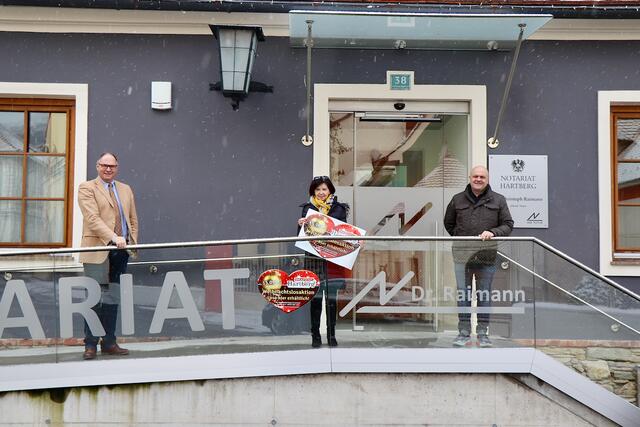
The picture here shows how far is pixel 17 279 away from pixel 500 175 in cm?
482

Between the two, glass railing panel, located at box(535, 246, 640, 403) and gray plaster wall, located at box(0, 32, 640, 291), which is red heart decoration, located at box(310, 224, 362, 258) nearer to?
glass railing panel, located at box(535, 246, 640, 403)

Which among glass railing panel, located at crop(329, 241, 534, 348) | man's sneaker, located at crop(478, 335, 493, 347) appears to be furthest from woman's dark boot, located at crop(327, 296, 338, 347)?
man's sneaker, located at crop(478, 335, 493, 347)

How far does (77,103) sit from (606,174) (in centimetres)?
549

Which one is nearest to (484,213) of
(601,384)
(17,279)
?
(601,384)

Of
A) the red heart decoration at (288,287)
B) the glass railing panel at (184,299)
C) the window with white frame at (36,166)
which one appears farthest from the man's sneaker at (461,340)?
the window with white frame at (36,166)

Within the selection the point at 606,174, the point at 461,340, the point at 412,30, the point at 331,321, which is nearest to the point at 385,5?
the point at 412,30

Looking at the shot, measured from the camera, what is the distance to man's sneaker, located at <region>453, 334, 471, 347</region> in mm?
6539

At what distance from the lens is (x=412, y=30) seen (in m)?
8.05

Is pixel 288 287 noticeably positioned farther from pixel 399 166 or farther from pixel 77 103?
pixel 77 103

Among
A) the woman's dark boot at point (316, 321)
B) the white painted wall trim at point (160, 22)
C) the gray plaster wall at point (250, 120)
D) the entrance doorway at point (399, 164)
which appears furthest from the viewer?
the entrance doorway at point (399, 164)

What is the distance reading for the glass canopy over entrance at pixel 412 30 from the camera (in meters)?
7.57

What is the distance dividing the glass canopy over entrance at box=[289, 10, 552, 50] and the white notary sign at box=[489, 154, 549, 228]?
1.19m

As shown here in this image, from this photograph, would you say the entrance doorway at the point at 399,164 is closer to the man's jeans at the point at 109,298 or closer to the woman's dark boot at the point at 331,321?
the woman's dark boot at the point at 331,321

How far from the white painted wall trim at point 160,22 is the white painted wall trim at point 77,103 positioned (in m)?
0.57
